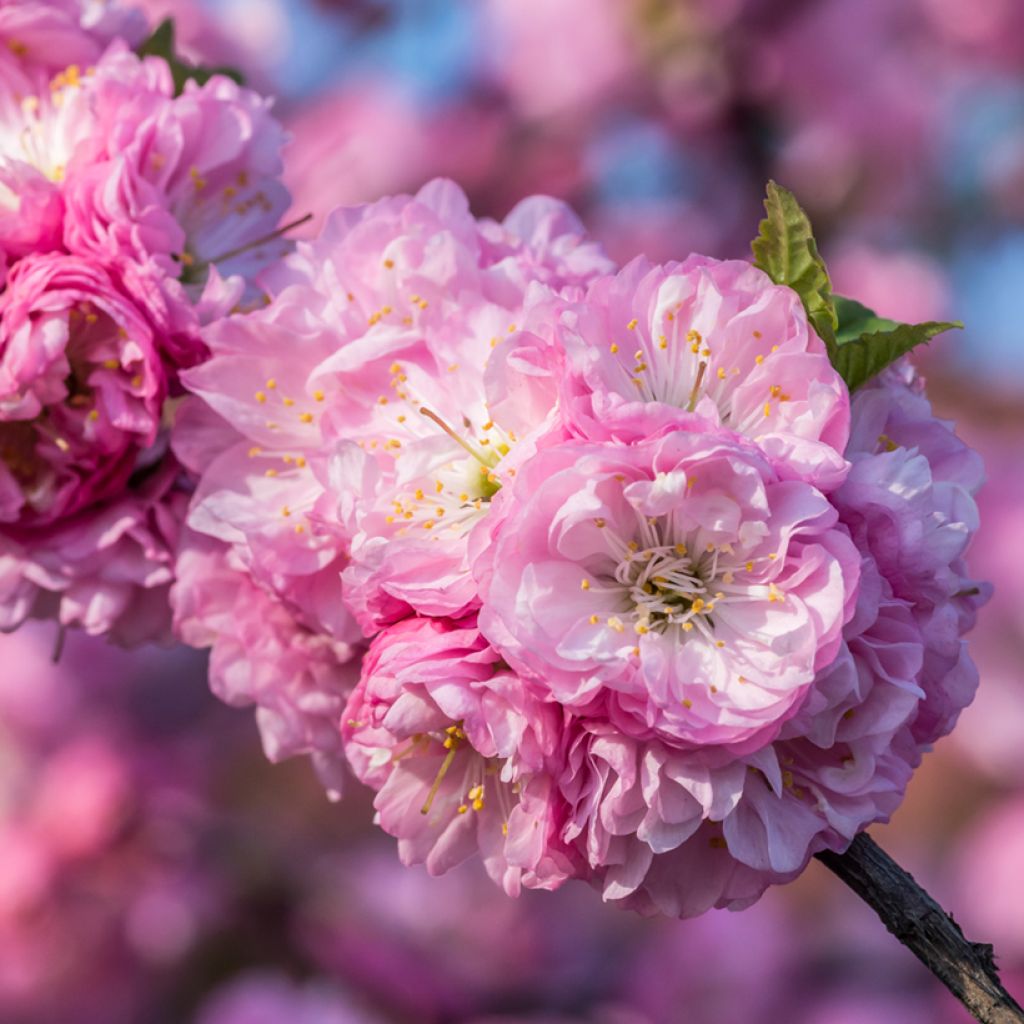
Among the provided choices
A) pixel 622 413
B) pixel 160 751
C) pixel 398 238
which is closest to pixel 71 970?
pixel 160 751

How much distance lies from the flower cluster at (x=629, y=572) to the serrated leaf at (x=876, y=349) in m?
0.01

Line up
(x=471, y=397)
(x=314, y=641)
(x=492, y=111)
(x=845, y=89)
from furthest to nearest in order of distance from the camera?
(x=492, y=111), (x=845, y=89), (x=314, y=641), (x=471, y=397)

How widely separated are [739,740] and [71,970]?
2.01m

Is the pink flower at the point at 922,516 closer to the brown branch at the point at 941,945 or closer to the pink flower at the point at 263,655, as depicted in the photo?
the brown branch at the point at 941,945

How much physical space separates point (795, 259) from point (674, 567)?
0.19 metres

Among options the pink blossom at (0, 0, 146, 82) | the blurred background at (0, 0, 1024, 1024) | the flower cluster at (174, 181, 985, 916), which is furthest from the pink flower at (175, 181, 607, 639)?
the blurred background at (0, 0, 1024, 1024)

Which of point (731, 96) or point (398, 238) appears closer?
point (398, 238)

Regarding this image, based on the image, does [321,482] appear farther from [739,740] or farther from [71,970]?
[71,970]

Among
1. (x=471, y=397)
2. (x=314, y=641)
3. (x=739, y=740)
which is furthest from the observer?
(x=314, y=641)

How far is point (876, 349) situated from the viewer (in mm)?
756

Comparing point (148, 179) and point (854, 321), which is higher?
point (148, 179)

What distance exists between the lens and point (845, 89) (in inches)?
107

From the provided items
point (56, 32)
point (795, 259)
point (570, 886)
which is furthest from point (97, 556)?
point (570, 886)

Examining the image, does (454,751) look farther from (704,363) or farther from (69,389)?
(69,389)
